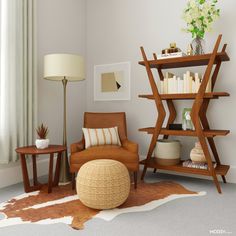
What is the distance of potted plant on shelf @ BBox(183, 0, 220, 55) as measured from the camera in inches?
113

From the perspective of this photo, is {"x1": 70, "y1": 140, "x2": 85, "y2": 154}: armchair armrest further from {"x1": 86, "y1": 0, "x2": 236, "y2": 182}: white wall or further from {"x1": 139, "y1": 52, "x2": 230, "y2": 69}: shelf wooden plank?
{"x1": 139, "y1": 52, "x2": 230, "y2": 69}: shelf wooden plank

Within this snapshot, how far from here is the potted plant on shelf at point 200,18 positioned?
287 cm

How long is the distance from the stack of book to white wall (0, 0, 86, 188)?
1.48 metres

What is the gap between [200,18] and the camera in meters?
2.89

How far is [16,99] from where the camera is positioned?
9.84ft

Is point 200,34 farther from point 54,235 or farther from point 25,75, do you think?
point 54,235

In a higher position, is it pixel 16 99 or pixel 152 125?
pixel 16 99

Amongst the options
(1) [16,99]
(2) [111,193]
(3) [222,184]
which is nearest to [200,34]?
(3) [222,184]

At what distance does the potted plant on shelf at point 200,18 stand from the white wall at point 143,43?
333 millimetres

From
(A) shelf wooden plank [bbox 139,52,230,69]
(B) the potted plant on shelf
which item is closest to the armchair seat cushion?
Answer: (A) shelf wooden plank [bbox 139,52,230,69]

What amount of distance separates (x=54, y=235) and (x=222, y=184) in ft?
6.75

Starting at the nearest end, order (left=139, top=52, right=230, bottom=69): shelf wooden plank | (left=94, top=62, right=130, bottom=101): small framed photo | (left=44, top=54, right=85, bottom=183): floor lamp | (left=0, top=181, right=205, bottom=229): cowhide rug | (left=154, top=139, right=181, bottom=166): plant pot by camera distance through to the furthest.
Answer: (left=0, top=181, right=205, bottom=229): cowhide rug → (left=139, top=52, right=230, bottom=69): shelf wooden plank → (left=44, top=54, right=85, bottom=183): floor lamp → (left=154, top=139, right=181, bottom=166): plant pot → (left=94, top=62, right=130, bottom=101): small framed photo

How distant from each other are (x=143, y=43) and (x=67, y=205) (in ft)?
7.87

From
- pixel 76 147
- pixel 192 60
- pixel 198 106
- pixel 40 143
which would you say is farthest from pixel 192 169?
pixel 40 143
